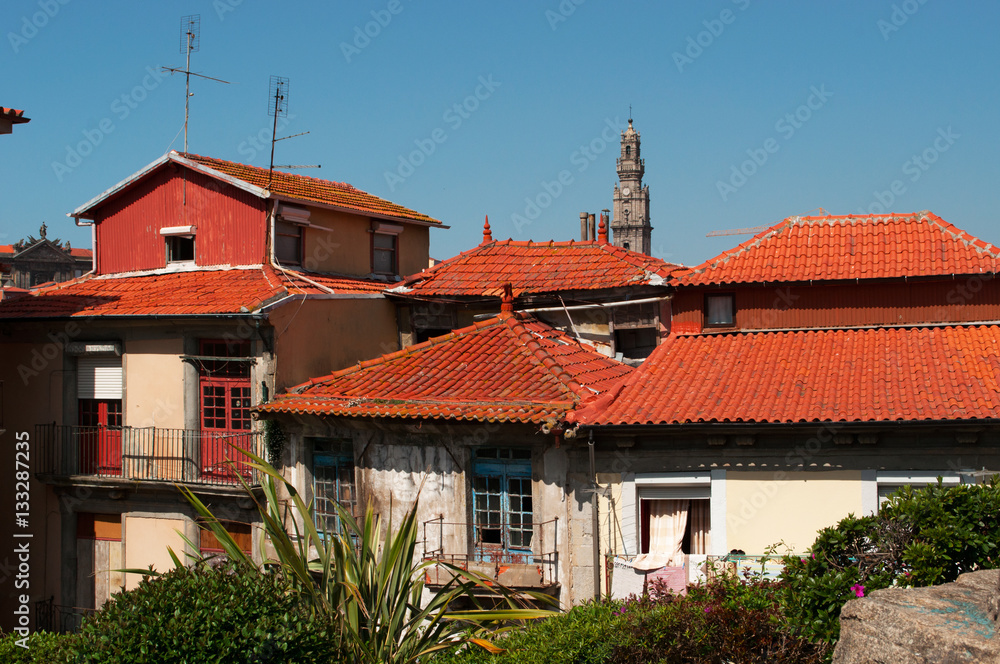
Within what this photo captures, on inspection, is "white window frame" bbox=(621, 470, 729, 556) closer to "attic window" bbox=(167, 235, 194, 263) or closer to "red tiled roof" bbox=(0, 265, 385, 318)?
"red tiled roof" bbox=(0, 265, 385, 318)

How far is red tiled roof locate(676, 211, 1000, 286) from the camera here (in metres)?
17.3

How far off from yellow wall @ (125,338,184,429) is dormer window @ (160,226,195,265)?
10.8ft

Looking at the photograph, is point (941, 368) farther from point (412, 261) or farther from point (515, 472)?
point (412, 261)

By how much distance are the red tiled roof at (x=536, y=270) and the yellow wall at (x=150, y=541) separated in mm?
6857

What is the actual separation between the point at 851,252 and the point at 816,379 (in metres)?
4.35

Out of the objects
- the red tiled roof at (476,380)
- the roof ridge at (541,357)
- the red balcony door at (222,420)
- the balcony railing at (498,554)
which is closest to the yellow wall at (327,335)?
the red tiled roof at (476,380)

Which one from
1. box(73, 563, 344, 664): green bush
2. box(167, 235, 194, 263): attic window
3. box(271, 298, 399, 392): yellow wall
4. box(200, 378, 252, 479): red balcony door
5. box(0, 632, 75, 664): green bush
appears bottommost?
box(0, 632, 75, 664): green bush

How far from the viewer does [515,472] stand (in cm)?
1588

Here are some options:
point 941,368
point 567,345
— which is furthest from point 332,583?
point 941,368

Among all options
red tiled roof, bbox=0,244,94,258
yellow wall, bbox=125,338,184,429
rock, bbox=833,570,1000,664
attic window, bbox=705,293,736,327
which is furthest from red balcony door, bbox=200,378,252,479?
red tiled roof, bbox=0,244,94,258

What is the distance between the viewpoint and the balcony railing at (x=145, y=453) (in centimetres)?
1781

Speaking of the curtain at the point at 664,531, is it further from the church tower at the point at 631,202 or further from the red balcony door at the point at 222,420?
the church tower at the point at 631,202

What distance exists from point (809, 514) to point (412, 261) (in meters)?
13.8

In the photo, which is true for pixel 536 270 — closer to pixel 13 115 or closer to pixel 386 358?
pixel 386 358
